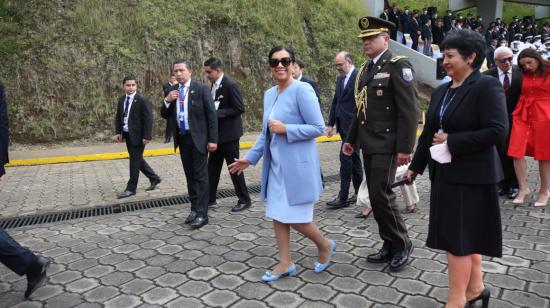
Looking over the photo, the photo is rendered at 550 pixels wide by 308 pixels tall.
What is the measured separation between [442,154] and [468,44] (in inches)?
25.9

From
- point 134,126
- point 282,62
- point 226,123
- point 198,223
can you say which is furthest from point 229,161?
point 282,62

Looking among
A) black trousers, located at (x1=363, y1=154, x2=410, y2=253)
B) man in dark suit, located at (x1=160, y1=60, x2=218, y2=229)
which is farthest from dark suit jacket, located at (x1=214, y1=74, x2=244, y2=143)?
black trousers, located at (x1=363, y1=154, x2=410, y2=253)

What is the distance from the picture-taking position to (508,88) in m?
5.77

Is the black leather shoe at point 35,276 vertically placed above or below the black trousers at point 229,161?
below

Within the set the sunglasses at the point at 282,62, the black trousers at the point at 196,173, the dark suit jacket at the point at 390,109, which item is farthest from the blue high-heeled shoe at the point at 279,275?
the black trousers at the point at 196,173

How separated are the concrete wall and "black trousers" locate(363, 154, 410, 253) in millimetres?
14721

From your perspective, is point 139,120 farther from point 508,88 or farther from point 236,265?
point 508,88

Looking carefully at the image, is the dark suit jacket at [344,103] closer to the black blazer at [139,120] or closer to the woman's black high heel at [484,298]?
the woman's black high heel at [484,298]

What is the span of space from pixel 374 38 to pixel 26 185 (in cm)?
655

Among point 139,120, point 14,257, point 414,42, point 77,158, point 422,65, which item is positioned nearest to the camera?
point 14,257

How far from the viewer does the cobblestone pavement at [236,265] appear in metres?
3.30

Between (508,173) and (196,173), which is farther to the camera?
(508,173)

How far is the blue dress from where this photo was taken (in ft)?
11.3

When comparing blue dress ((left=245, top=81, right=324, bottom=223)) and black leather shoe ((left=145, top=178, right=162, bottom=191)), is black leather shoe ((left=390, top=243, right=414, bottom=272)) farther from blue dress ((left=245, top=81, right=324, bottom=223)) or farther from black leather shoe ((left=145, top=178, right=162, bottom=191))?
black leather shoe ((left=145, top=178, right=162, bottom=191))
